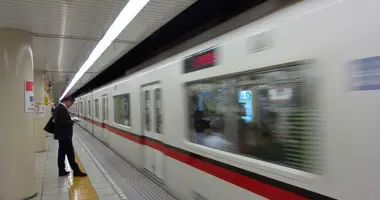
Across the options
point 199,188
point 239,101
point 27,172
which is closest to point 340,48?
point 239,101

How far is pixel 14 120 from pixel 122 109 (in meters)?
3.15

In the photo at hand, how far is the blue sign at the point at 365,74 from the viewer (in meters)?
1.41

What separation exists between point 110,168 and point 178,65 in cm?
396

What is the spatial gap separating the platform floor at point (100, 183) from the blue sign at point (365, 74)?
350 cm

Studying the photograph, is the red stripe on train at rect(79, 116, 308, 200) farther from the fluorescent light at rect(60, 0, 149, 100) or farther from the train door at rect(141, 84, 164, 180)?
the fluorescent light at rect(60, 0, 149, 100)

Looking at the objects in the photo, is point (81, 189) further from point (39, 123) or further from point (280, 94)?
point (39, 123)

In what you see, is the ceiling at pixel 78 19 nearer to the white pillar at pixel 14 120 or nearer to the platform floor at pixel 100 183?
the white pillar at pixel 14 120

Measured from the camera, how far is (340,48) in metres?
1.60

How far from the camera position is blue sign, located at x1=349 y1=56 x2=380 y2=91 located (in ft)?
4.62

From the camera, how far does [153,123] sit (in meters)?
5.27

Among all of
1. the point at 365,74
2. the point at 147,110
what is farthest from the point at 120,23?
the point at 365,74

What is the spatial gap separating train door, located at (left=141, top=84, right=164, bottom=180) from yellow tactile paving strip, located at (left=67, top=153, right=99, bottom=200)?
1.05 metres

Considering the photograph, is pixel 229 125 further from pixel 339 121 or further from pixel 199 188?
pixel 339 121

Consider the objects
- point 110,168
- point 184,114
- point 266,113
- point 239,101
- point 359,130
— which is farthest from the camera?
point 110,168
